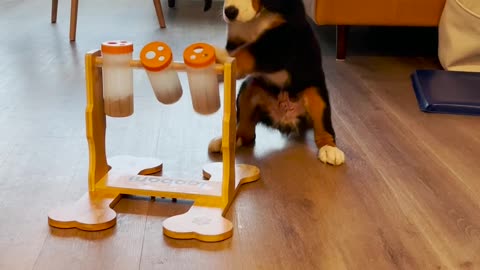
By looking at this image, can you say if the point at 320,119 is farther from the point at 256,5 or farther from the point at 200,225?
the point at 200,225

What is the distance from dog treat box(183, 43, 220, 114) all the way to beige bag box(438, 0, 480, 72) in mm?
1610

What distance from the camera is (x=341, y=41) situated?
9.97 ft

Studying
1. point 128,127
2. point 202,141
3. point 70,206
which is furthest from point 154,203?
point 128,127

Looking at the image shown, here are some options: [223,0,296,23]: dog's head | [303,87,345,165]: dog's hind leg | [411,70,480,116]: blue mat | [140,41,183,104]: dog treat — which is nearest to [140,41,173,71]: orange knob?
[140,41,183,104]: dog treat

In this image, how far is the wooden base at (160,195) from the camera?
51.1 inches

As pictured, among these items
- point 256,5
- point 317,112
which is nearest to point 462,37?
point 317,112

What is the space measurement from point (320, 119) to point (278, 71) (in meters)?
0.20

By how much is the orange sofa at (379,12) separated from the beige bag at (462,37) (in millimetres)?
161

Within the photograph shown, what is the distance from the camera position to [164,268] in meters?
1.17

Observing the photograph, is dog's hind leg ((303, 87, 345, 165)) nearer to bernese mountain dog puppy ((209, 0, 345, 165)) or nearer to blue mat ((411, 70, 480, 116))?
bernese mountain dog puppy ((209, 0, 345, 165))

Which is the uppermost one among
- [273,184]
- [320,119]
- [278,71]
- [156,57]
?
[156,57]

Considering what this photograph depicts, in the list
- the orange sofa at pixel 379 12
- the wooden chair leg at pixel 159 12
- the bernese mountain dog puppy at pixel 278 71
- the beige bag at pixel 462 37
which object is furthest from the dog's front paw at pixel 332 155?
the wooden chair leg at pixel 159 12

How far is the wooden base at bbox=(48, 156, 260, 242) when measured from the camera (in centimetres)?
130

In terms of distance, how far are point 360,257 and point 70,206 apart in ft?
2.13
